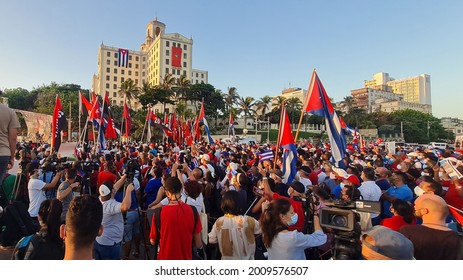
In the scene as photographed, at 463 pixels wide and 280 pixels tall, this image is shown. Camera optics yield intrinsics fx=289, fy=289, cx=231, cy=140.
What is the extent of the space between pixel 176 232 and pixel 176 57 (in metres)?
88.5

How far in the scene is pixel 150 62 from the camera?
93188mm

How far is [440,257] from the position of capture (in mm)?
2707

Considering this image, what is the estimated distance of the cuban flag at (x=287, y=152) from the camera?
6.96 metres

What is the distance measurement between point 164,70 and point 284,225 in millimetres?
87342

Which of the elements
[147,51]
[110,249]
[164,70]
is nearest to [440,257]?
[110,249]

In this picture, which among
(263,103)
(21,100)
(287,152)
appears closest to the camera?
(287,152)

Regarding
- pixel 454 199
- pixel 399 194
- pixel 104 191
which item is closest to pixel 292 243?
pixel 104 191

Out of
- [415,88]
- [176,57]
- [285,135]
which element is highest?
[415,88]

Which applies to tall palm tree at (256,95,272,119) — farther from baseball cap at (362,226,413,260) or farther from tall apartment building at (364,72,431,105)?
tall apartment building at (364,72,431,105)

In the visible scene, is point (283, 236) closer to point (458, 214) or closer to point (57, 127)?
point (458, 214)

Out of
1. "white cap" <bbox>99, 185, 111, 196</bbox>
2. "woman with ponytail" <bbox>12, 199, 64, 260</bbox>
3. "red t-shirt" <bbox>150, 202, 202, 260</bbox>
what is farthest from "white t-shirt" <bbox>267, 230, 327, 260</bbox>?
"white cap" <bbox>99, 185, 111, 196</bbox>

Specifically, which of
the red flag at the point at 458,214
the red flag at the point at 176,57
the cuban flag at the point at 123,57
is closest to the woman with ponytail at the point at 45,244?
the red flag at the point at 458,214

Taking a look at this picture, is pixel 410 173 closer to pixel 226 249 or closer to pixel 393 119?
pixel 226 249

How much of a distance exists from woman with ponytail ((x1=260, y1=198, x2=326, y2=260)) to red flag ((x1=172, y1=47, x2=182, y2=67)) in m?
88.1
